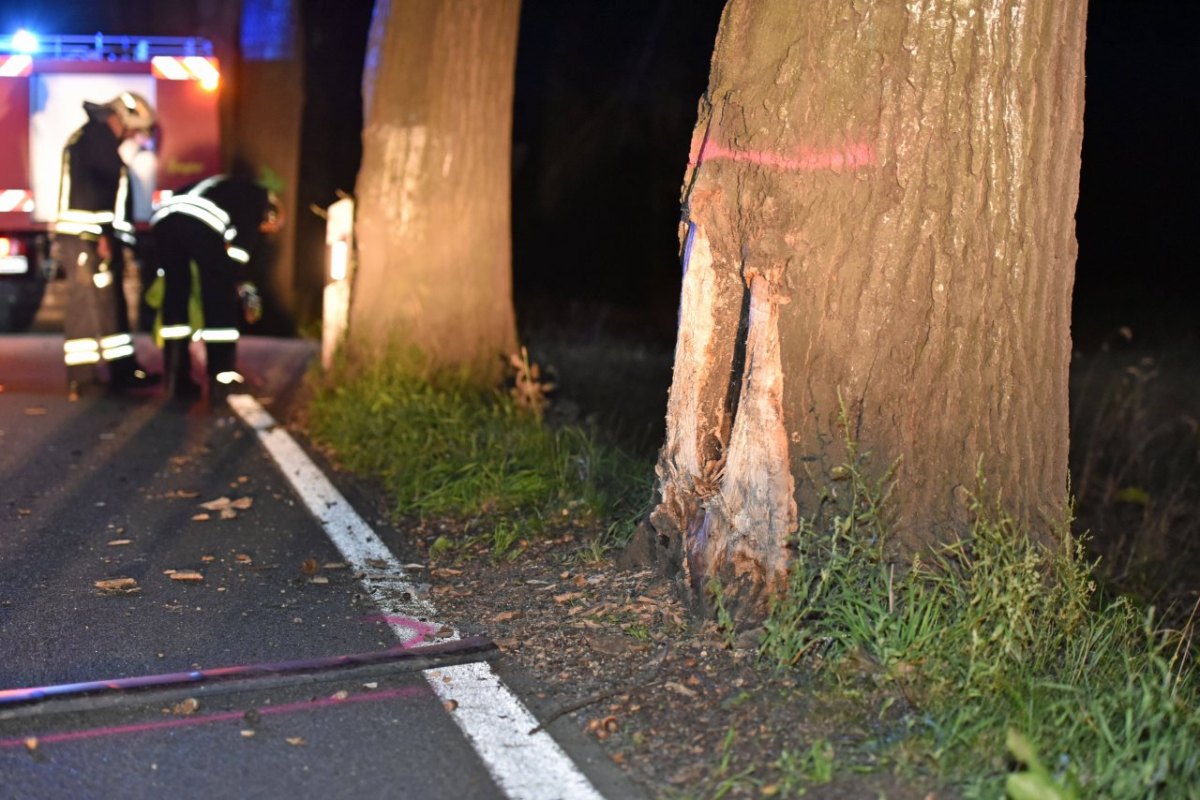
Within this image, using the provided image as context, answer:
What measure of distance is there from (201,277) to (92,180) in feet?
3.10

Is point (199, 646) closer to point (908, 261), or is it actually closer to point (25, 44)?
point (908, 261)

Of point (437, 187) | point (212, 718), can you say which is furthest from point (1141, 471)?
point (212, 718)

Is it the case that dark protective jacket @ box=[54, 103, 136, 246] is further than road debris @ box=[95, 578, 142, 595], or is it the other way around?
dark protective jacket @ box=[54, 103, 136, 246]

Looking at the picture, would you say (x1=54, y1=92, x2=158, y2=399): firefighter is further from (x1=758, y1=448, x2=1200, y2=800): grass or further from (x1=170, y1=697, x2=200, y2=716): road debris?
(x1=758, y1=448, x2=1200, y2=800): grass

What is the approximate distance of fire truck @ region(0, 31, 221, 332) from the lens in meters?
11.7

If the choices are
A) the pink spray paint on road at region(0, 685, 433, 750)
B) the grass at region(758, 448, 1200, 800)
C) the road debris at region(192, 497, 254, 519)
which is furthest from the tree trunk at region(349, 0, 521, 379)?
the grass at region(758, 448, 1200, 800)

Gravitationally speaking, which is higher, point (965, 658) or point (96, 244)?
point (96, 244)

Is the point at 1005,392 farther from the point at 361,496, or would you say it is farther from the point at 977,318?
the point at 361,496

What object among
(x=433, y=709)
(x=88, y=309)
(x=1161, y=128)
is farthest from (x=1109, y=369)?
(x=433, y=709)

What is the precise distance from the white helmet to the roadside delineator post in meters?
1.85

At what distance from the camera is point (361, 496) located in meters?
6.82

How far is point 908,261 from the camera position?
4.28 metres

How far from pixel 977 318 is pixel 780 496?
0.80 metres

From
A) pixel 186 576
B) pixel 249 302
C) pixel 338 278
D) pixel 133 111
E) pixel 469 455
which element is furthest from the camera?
pixel 249 302
